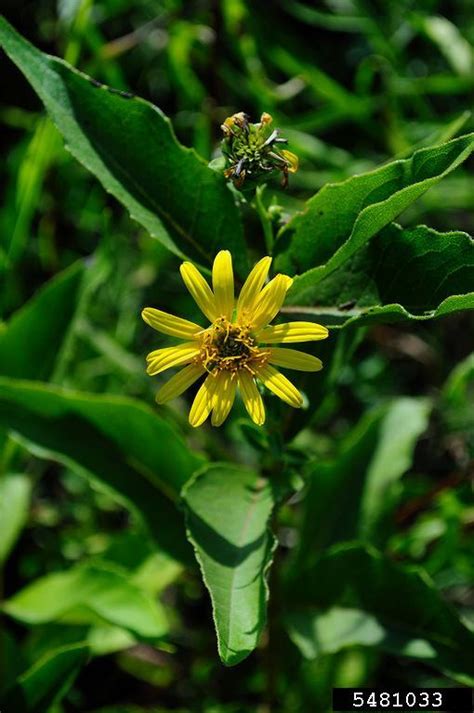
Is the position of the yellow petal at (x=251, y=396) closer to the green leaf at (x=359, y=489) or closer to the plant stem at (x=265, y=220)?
the plant stem at (x=265, y=220)

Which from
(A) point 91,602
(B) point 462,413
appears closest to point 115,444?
(A) point 91,602

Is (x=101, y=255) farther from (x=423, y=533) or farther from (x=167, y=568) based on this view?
(x=423, y=533)

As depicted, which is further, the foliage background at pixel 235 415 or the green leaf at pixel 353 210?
the foliage background at pixel 235 415

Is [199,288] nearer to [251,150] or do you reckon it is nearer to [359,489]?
[251,150]

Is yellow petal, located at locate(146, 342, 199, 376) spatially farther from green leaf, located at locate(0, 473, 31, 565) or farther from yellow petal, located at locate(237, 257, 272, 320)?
green leaf, located at locate(0, 473, 31, 565)

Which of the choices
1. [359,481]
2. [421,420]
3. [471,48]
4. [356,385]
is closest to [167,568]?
[359,481]

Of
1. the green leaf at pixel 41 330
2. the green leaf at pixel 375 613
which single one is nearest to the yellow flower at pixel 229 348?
the green leaf at pixel 375 613
